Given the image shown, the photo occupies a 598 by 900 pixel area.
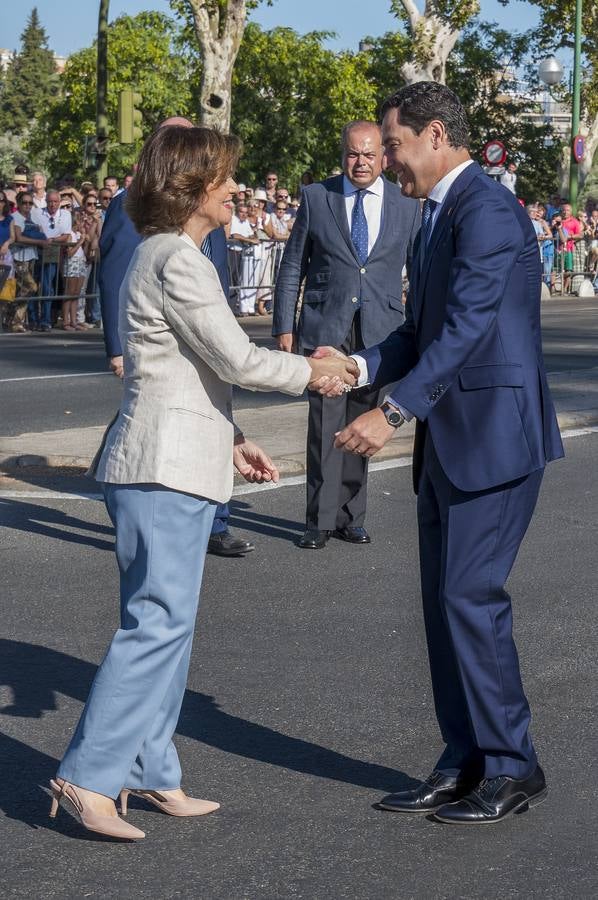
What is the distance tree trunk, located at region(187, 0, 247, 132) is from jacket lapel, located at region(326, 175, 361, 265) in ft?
70.2

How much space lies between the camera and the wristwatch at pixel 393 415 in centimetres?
400

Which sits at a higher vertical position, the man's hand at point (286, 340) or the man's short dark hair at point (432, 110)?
the man's short dark hair at point (432, 110)

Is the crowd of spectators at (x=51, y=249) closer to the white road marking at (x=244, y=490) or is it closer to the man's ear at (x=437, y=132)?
the white road marking at (x=244, y=490)

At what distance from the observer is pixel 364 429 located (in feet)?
13.2

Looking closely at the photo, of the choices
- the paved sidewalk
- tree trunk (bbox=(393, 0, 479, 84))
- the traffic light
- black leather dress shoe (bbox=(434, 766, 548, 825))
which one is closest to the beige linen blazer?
black leather dress shoe (bbox=(434, 766, 548, 825))

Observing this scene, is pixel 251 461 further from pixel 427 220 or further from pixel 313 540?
pixel 313 540

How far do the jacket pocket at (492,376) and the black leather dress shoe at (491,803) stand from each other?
1.05 metres

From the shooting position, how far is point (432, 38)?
3319 cm

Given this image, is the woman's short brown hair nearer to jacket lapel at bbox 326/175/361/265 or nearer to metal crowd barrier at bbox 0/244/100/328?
jacket lapel at bbox 326/175/361/265

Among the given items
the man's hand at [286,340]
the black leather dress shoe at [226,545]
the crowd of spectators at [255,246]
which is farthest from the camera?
the crowd of spectators at [255,246]

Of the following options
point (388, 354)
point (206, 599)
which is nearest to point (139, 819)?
point (388, 354)

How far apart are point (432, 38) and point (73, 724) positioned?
30141 millimetres

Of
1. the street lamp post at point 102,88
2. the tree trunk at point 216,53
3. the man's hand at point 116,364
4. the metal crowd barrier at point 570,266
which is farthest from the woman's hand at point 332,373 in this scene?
the metal crowd barrier at point 570,266

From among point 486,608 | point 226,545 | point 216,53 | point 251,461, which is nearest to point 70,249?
point 216,53
